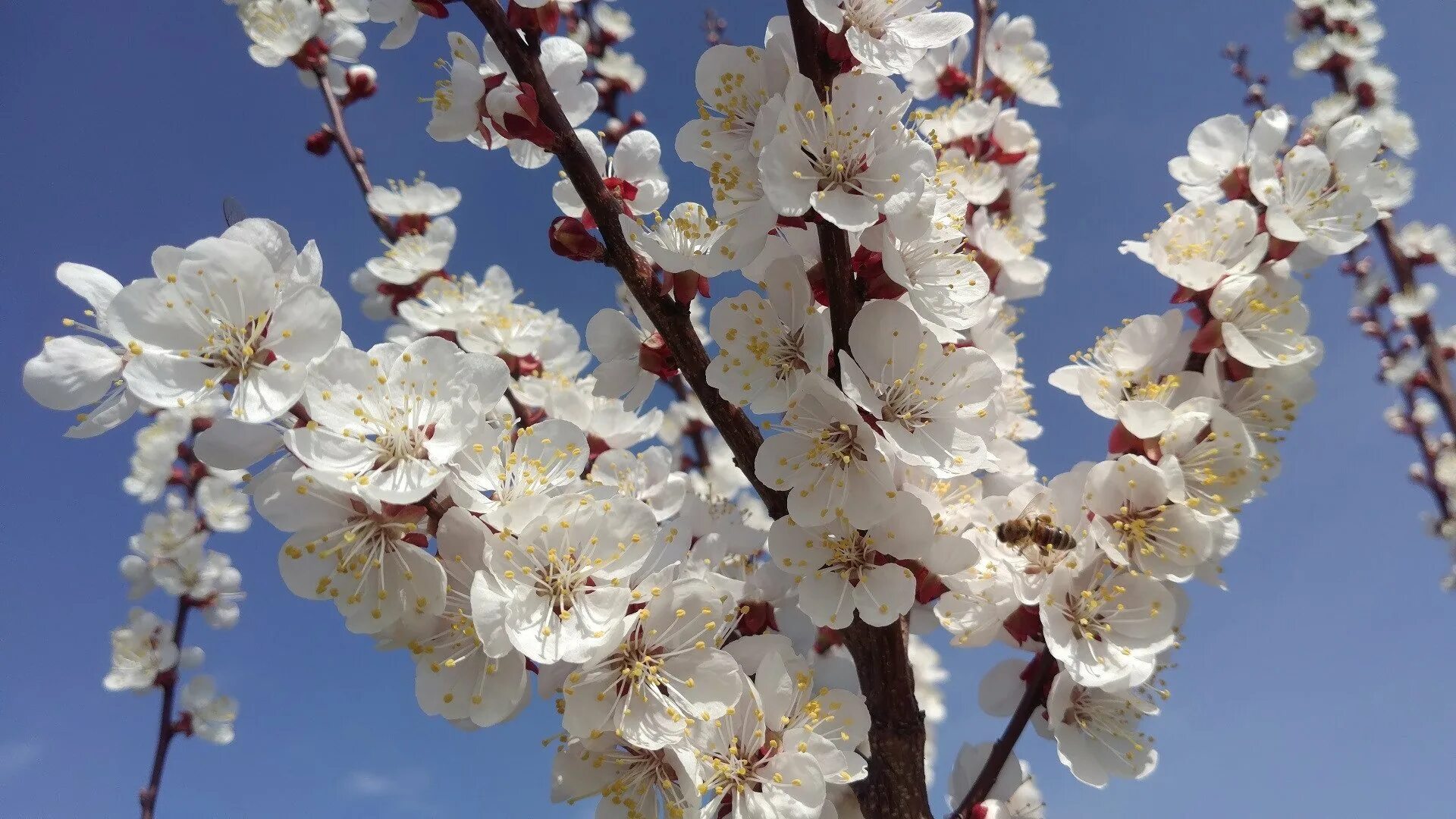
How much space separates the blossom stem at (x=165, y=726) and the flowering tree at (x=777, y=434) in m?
3.40

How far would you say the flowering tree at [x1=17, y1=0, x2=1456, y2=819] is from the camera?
130 cm

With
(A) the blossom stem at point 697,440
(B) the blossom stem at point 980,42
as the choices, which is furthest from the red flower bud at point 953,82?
(A) the blossom stem at point 697,440

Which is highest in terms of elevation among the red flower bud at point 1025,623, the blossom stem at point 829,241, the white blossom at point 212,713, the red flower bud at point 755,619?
the white blossom at point 212,713

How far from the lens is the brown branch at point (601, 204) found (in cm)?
150

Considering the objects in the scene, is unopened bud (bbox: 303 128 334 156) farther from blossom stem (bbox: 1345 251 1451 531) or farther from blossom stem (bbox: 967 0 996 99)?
blossom stem (bbox: 1345 251 1451 531)

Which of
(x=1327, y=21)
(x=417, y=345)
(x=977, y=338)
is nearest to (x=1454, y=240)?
(x=1327, y=21)

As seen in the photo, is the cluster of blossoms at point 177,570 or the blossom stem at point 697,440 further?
the cluster of blossoms at point 177,570

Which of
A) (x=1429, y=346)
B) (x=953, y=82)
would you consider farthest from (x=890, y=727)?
(x=1429, y=346)

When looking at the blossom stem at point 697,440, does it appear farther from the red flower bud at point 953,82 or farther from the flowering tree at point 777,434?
the red flower bud at point 953,82

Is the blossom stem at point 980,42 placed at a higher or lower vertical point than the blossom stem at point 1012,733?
higher

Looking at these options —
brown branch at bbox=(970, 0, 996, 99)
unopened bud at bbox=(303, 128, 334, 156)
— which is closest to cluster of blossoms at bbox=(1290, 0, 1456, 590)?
brown branch at bbox=(970, 0, 996, 99)

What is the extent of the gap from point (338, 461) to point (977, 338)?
1.55 m

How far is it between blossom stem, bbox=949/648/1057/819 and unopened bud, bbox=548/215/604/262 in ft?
4.47

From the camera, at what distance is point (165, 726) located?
430 cm
